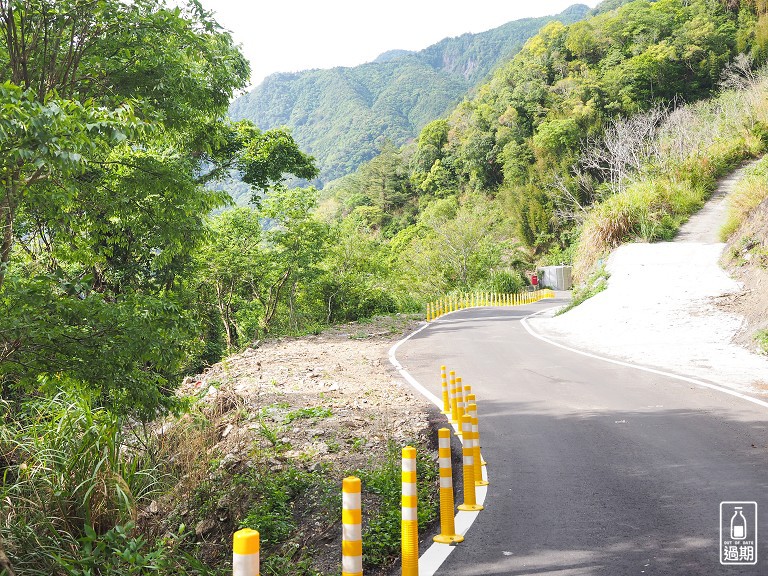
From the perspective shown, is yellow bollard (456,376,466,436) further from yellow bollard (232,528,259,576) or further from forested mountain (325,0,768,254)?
forested mountain (325,0,768,254)

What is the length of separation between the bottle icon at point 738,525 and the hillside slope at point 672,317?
5236mm

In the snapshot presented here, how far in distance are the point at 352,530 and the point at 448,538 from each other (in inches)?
60.6

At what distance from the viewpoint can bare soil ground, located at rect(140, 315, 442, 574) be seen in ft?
20.7

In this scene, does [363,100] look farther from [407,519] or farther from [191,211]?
[407,519]

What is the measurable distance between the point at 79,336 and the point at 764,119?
42290 mm

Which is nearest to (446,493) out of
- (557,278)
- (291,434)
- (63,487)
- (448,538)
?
(448,538)

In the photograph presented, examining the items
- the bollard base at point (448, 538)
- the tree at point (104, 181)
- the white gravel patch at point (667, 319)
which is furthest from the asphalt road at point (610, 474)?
the tree at point (104, 181)

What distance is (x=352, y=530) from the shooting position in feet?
12.6

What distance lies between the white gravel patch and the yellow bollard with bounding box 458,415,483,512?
19.8 feet

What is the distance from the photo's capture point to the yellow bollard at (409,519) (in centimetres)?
434

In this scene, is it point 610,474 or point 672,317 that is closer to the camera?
point 610,474

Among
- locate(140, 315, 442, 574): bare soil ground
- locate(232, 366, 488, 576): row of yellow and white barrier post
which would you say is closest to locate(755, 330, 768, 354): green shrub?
locate(140, 315, 442, 574): bare soil ground

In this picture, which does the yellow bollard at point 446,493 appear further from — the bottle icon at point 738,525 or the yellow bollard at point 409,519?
the bottle icon at point 738,525

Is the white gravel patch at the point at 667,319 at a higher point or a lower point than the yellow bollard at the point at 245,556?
lower
